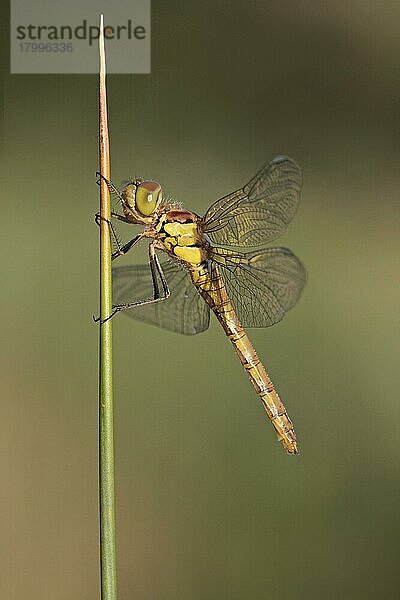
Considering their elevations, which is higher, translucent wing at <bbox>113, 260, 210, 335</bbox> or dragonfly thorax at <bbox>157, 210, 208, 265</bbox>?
dragonfly thorax at <bbox>157, 210, 208, 265</bbox>

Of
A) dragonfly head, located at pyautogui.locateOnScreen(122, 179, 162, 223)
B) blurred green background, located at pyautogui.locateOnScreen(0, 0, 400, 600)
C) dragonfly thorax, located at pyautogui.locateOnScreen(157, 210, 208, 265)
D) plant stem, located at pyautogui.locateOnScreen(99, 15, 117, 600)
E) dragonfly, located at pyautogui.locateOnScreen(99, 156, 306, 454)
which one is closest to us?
plant stem, located at pyautogui.locateOnScreen(99, 15, 117, 600)

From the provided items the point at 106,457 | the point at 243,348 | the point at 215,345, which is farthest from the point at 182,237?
the point at 215,345

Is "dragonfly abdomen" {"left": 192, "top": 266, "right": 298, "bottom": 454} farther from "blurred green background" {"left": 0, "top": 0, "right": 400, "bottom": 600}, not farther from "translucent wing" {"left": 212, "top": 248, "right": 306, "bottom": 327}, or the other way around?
"blurred green background" {"left": 0, "top": 0, "right": 400, "bottom": 600}

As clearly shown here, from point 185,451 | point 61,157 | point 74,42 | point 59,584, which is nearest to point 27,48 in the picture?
point 74,42

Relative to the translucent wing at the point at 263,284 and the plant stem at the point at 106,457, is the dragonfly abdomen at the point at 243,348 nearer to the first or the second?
the translucent wing at the point at 263,284

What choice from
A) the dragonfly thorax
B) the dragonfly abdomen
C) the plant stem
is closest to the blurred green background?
the dragonfly abdomen

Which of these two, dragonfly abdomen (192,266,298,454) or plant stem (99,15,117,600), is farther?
dragonfly abdomen (192,266,298,454)
